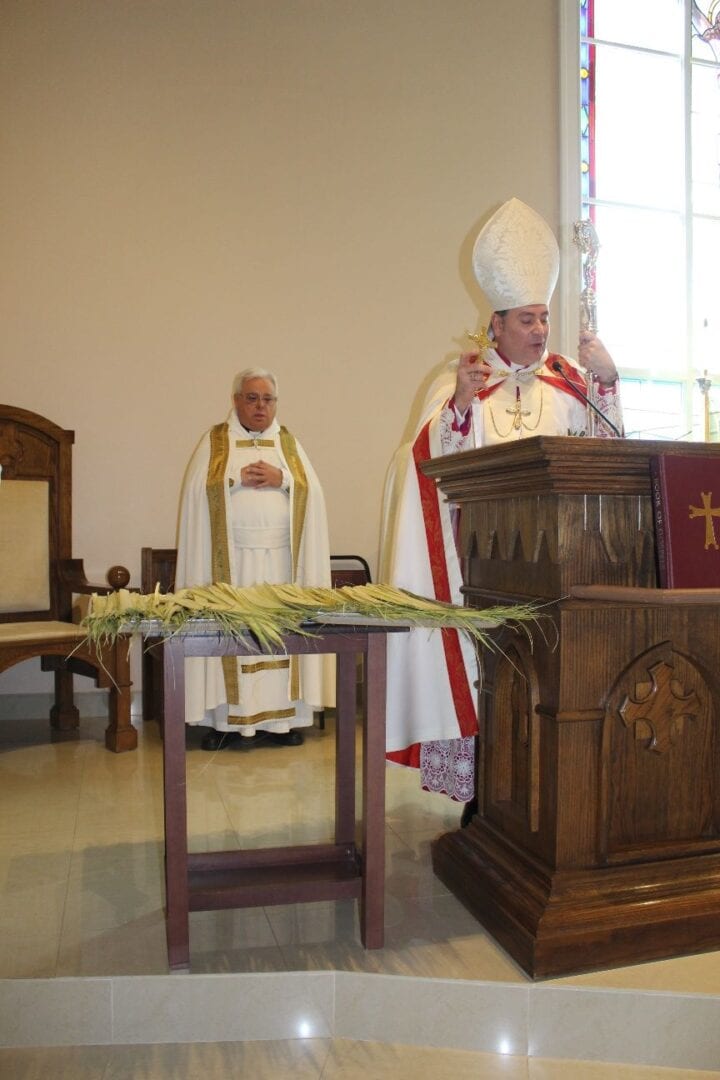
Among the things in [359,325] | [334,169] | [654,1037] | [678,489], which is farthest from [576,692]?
[334,169]

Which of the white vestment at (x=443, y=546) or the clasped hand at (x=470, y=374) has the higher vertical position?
the clasped hand at (x=470, y=374)

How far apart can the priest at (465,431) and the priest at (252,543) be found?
162 centimetres

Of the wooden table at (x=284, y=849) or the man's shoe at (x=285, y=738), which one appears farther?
the man's shoe at (x=285, y=738)

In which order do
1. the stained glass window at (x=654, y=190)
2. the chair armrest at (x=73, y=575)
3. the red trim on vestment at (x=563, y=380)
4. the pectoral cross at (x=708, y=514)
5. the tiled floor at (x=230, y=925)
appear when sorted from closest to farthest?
1. the tiled floor at (x=230, y=925)
2. the pectoral cross at (x=708, y=514)
3. the red trim on vestment at (x=563, y=380)
4. the chair armrest at (x=73, y=575)
5. the stained glass window at (x=654, y=190)

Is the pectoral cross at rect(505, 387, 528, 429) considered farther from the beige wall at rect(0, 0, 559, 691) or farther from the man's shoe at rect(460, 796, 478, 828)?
the beige wall at rect(0, 0, 559, 691)

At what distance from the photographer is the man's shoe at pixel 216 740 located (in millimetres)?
4332

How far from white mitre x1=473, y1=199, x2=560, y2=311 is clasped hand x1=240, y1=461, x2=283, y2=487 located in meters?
1.83

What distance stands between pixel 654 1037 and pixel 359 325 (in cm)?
440

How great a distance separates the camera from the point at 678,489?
1.90m

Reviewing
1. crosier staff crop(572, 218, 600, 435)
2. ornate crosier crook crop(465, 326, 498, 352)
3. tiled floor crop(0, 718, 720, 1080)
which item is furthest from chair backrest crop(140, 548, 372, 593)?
crosier staff crop(572, 218, 600, 435)

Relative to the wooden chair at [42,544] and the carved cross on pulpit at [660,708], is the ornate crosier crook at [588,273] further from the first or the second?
the wooden chair at [42,544]

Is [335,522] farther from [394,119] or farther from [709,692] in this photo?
[709,692]

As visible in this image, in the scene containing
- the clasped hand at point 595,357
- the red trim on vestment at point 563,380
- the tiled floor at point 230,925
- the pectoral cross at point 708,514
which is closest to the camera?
the tiled floor at point 230,925

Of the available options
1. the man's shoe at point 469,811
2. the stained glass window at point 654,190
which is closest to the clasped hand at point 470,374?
the man's shoe at point 469,811
